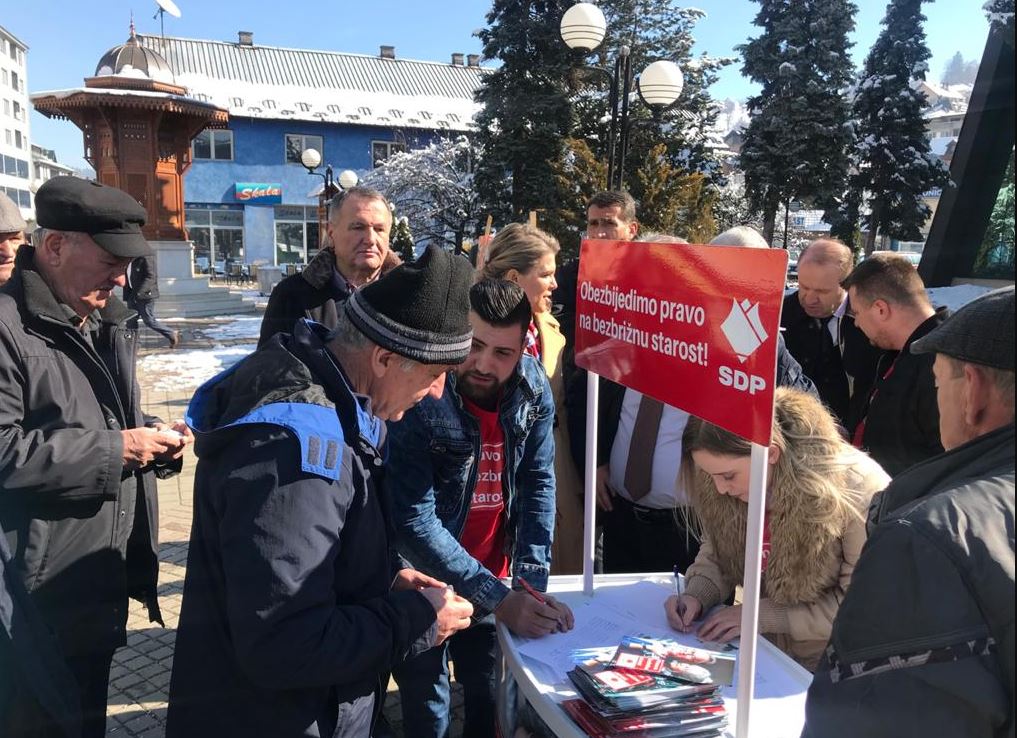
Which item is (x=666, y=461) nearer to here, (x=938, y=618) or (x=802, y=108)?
(x=938, y=618)

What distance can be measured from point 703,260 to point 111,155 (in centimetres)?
1877

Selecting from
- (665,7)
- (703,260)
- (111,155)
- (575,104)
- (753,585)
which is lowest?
(753,585)

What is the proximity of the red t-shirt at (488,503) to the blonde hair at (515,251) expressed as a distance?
0.92 metres

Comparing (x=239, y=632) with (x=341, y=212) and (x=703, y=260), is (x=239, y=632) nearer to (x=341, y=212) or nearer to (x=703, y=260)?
(x=703, y=260)

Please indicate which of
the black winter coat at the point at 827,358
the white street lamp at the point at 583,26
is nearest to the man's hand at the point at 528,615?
the black winter coat at the point at 827,358

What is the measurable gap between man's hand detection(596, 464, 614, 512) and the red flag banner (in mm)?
1085

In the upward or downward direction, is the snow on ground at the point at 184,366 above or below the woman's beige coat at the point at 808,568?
below

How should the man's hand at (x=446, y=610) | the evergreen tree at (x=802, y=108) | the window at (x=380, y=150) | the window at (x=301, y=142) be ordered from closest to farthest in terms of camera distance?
1. the man's hand at (x=446, y=610)
2. the evergreen tree at (x=802, y=108)
3. the window at (x=301, y=142)
4. the window at (x=380, y=150)

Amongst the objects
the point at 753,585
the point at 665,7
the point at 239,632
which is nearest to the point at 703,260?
the point at 753,585

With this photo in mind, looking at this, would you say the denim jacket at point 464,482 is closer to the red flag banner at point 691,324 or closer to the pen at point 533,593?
the pen at point 533,593

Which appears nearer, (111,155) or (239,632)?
(239,632)

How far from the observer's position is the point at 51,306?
2129mm

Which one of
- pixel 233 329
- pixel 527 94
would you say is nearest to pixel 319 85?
pixel 527 94

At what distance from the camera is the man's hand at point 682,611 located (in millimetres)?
2084
